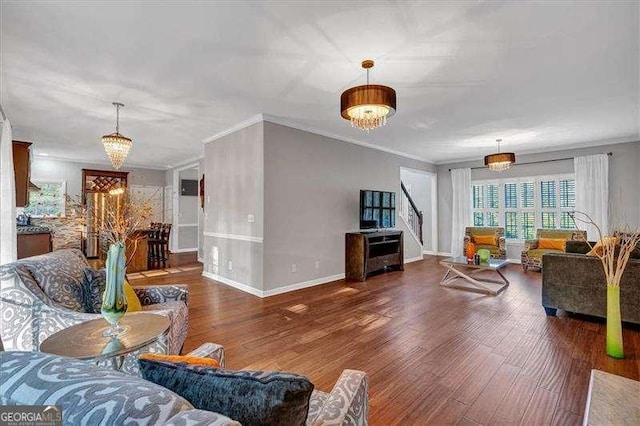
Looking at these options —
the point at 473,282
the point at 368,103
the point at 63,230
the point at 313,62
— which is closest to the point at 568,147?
the point at 473,282

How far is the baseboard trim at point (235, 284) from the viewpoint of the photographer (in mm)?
4470

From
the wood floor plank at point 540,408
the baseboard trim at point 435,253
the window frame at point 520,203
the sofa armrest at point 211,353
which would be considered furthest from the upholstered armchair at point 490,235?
the sofa armrest at point 211,353

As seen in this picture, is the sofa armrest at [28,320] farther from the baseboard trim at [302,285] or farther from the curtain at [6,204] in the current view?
the baseboard trim at [302,285]

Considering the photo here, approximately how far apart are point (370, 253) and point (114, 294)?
4820mm

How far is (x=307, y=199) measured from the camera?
4984mm

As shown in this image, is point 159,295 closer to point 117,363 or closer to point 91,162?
point 117,363

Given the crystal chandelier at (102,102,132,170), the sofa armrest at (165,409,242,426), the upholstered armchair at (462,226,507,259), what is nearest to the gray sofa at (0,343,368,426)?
the sofa armrest at (165,409,242,426)

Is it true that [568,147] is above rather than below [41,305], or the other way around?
above

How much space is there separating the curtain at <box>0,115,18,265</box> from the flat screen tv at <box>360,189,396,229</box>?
190 inches

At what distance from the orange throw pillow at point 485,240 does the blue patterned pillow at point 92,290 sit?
7.02 meters

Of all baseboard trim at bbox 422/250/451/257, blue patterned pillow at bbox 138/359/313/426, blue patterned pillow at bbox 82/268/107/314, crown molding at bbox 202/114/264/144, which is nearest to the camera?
blue patterned pillow at bbox 138/359/313/426

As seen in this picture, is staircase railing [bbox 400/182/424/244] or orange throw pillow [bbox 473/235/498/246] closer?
orange throw pillow [bbox 473/235/498/246]

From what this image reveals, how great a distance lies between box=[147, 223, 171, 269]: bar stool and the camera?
6.60 metres

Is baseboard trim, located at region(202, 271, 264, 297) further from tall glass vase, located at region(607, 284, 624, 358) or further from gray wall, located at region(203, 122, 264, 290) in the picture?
tall glass vase, located at region(607, 284, 624, 358)
